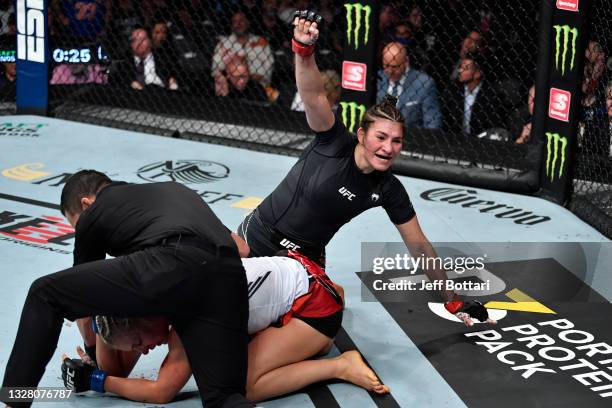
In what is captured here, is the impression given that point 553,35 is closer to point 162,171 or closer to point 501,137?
point 501,137

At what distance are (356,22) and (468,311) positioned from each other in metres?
2.34

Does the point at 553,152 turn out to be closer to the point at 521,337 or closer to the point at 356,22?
the point at 356,22

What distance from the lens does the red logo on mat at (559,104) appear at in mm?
4602

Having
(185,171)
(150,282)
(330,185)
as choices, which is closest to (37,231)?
(185,171)

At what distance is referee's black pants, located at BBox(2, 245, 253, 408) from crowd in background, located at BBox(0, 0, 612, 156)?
2.66 m

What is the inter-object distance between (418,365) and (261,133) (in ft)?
9.45

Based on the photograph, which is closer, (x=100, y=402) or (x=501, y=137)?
(x=100, y=402)

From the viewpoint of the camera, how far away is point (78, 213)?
2582 mm

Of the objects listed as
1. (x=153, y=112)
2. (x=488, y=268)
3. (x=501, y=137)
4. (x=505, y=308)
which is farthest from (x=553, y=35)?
(x=153, y=112)

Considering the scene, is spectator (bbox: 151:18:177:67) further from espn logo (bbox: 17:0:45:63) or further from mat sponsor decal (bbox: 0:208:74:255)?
mat sponsor decal (bbox: 0:208:74:255)

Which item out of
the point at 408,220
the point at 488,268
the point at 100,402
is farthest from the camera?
the point at 488,268

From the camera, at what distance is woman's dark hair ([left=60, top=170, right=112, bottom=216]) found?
2.55 m

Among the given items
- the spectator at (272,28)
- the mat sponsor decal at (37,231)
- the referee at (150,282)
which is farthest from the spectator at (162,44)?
the referee at (150,282)

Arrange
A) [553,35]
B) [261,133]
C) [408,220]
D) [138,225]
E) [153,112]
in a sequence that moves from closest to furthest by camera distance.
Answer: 1. [138,225]
2. [408,220]
3. [553,35]
4. [261,133]
5. [153,112]
